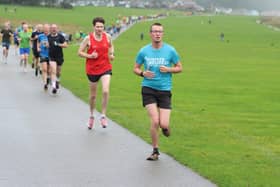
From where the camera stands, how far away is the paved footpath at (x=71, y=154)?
9.37m

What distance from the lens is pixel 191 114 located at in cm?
1727

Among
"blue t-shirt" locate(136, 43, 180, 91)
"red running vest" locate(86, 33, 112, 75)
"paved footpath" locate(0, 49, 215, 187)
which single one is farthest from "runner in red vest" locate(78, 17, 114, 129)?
"blue t-shirt" locate(136, 43, 180, 91)

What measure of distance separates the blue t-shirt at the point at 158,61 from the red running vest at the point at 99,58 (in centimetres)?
295

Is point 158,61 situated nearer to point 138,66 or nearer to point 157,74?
point 157,74

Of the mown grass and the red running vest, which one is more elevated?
the red running vest

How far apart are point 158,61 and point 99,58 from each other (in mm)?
3327

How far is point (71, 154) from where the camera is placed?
11156 millimetres

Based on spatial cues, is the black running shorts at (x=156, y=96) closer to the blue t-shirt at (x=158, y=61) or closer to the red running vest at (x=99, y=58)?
the blue t-shirt at (x=158, y=61)

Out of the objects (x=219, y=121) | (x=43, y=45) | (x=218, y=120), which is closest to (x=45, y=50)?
(x=43, y=45)

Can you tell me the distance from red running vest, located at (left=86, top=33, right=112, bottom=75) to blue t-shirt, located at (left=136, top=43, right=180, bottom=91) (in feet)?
9.68

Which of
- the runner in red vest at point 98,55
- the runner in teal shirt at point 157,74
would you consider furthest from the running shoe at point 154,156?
the runner in red vest at point 98,55

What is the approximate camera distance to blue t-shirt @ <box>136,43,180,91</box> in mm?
10547

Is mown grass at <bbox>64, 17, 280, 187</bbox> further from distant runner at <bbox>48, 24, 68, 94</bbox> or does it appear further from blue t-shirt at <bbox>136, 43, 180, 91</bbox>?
blue t-shirt at <bbox>136, 43, 180, 91</bbox>

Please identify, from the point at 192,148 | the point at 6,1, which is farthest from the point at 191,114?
the point at 6,1
